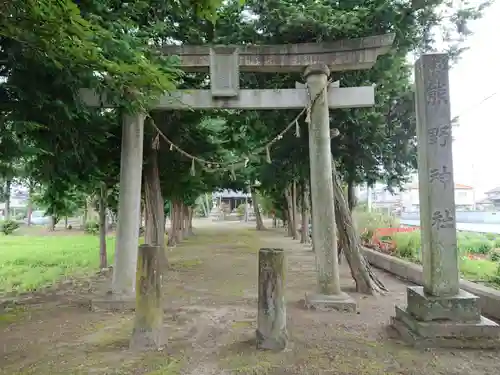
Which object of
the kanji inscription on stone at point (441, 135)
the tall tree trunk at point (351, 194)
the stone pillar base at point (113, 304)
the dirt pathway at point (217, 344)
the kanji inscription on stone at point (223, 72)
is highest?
the kanji inscription on stone at point (223, 72)

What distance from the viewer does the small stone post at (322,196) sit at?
22.9 feet

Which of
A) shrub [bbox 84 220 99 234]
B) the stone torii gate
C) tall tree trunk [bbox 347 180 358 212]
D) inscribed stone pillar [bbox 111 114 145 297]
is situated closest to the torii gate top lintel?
the stone torii gate

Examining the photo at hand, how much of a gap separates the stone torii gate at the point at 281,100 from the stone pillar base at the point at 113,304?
158 mm

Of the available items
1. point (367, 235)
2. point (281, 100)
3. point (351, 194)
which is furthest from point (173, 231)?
point (281, 100)

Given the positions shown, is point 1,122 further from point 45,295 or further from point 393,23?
point 393,23

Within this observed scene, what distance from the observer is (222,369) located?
13.6ft

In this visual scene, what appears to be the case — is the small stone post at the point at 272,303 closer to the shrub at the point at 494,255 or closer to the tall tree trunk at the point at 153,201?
the tall tree trunk at the point at 153,201

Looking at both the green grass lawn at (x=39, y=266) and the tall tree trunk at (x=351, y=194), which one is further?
the tall tree trunk at (x=351, y=194)

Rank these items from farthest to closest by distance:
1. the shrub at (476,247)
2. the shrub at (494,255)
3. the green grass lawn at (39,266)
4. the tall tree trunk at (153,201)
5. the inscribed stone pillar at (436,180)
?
the shrub at (476,247) → the tall tree trunk at (153,201) → the green grass lawn at (39,266) → the shrub at (494,255) → the inscribed stone pillar at (436,180)

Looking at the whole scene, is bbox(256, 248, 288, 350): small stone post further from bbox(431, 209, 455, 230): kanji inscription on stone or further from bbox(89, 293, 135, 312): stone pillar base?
bbox(89, 293, 135, 312): stone pillar base

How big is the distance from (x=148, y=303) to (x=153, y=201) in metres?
6.74

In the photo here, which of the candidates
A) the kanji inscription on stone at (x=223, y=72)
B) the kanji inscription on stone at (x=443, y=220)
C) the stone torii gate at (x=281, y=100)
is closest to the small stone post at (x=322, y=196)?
the stone torii gate at (x=281, y=100)

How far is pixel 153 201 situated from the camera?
1130 centimetres

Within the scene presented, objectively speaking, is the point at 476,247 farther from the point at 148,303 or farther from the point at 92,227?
the point at 92,227
